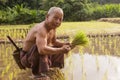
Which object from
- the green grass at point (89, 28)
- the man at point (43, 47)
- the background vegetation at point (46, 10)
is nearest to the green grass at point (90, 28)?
the green grass at point (89, 28)

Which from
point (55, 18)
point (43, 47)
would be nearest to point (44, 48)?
point (43, 47)

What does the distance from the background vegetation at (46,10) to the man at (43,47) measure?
522 inches

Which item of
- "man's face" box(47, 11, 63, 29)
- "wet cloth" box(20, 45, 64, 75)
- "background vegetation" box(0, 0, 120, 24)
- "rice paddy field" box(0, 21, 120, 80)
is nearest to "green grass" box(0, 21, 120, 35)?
"rice paddy field" box(0, 21, 120, 80)

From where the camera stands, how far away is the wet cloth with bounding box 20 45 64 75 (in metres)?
3.65

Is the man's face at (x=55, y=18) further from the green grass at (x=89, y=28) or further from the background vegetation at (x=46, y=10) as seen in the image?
the background vegetation at (x=46, y=10)

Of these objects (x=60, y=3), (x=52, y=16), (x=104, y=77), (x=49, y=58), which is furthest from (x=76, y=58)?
(x=60, y=3)

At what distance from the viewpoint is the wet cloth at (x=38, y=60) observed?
12.0 ft

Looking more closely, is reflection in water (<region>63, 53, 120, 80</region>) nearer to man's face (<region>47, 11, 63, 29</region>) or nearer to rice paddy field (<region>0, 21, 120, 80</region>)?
rice paddy field (<region>0, 21, 120, 80</region>)

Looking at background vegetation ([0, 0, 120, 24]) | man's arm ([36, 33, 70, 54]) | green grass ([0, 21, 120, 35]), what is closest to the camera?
man's arm ([36, 33, 70, 54])

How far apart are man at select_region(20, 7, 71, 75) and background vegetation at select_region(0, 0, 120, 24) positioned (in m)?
13.2

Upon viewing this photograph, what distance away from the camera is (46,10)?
1984cm

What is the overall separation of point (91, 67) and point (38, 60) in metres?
1.44

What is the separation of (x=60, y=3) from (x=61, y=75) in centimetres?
1574

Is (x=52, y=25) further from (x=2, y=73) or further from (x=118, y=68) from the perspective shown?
(x=118, y=68)
